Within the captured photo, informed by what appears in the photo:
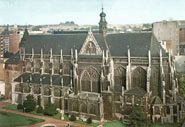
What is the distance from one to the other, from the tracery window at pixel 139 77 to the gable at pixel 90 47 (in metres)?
9.77

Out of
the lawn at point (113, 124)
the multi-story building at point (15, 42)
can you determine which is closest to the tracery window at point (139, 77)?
the lawn at point (113, 124)

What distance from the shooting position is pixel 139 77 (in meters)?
54.5

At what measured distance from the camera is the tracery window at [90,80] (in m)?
57.7

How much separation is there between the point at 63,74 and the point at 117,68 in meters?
17.0

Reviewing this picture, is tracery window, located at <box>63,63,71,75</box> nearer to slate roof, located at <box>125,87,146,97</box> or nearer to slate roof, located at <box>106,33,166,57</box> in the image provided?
slate roof, located at <box>106,33,166,57</box>

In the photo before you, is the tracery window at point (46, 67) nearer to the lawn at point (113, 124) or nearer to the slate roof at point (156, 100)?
the lawn at point (113, 124)

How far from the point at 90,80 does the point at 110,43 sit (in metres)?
10.9

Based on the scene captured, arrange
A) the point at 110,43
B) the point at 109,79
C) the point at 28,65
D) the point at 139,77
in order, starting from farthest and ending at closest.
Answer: the point at 28,65, the point at 110,43, the point at 109,79, the point at 139,77

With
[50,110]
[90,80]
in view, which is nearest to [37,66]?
[50,110]

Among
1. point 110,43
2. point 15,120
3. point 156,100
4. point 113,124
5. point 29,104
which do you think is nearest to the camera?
point 156,100

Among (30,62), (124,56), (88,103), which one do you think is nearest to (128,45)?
(124,56)

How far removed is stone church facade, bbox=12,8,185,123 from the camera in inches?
2039

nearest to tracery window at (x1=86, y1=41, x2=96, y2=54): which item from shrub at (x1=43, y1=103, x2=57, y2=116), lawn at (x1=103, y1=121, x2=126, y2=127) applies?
shrub at (x1=43, y1=103, x2=57, y2=116)

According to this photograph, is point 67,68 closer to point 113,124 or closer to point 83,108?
point 83,108
